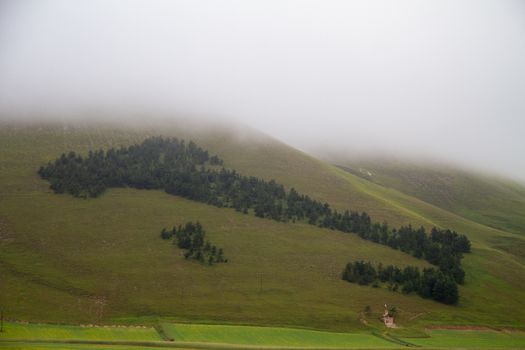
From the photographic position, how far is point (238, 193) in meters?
181

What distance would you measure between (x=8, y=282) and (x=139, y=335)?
37600 mm

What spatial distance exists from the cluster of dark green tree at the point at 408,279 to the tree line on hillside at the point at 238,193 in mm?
14481

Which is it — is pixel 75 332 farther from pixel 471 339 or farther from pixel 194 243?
pixel 471 339

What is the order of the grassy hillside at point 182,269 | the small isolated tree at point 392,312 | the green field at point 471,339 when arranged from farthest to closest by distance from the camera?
the small isolated tree at point 392,312, the grassy hillside at point 182,269, the green field at point 471,339

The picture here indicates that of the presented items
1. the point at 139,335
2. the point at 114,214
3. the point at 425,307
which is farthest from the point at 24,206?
the point at 425,307

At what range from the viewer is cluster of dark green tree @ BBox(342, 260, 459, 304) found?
13112 cm

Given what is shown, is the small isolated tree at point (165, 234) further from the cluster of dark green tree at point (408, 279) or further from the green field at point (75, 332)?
the green field at point (75, 332)

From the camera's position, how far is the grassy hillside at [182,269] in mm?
107312

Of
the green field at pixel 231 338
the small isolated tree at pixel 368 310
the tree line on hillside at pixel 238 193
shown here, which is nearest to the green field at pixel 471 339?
the green field at pixel 231 338

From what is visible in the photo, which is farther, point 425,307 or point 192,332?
point 425,307

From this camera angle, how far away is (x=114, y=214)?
15350 centimetres

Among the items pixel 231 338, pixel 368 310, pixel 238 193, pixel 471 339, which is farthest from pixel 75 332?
pixel 238 193

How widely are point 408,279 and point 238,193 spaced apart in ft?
212

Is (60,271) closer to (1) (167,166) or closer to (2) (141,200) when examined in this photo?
(2) (141,200)
